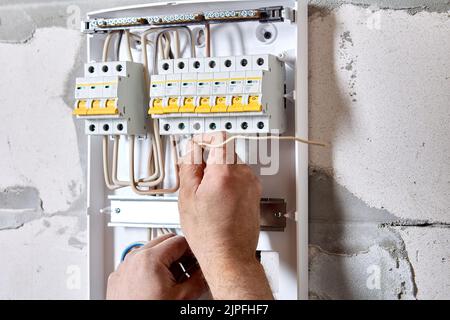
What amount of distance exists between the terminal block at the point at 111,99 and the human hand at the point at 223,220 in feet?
0.45

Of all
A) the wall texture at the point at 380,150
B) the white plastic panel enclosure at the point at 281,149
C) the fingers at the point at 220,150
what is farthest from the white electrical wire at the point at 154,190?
the wall texture at the point at 380,150

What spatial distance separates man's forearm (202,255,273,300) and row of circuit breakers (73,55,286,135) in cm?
22

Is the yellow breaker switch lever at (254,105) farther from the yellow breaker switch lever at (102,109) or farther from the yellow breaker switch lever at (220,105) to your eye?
the yellow breaker switch lever at (102,109)

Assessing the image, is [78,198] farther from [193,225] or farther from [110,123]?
[193,225]

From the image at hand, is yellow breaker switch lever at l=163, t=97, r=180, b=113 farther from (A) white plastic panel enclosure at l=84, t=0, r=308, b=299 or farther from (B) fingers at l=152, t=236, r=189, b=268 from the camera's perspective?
(B) fingers at l=152, t=236, r=189, b=268

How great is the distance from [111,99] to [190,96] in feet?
0.44

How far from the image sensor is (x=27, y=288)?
1.25 metres

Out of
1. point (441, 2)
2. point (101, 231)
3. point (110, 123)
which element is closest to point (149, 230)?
point (101, 231)

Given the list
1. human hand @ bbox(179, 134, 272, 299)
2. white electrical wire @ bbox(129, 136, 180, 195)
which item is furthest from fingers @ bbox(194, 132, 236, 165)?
white electrical wire @ bbox(129, 136, 180, 195)

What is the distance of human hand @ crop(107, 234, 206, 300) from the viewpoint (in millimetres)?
976

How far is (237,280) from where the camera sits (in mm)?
861

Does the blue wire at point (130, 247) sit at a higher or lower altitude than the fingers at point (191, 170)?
lower

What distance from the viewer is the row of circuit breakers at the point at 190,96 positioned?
96 centimetres

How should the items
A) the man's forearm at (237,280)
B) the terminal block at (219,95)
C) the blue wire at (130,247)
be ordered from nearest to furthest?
the man's forearm at (237,280) → the terminal block at (219,95) → the blue wire at (130,247)
